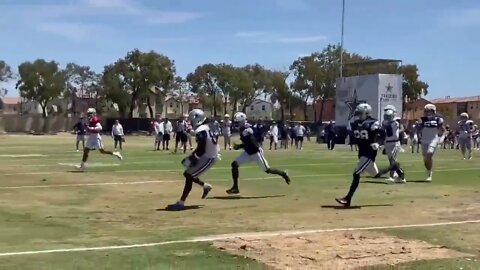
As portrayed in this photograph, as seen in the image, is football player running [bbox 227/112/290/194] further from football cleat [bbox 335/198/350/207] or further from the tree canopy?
the tree canopy

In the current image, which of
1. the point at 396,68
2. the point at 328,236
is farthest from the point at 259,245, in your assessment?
the point at 396,68

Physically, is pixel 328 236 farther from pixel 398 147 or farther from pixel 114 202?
pixel 398 147

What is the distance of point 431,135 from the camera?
2005cm

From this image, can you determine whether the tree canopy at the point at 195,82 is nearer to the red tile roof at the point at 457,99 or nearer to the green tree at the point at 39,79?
the green tree at the point at 39,79

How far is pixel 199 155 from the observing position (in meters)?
14.3

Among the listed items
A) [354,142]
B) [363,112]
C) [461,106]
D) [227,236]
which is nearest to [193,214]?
[227,236]

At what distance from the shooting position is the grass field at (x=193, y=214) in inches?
359

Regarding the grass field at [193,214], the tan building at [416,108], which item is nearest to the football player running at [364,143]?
the grass field at [193,214]

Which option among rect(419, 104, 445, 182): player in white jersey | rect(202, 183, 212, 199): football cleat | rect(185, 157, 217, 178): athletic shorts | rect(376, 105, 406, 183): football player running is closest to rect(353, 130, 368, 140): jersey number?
rect(185, 157, 217, 178): athletic shorts

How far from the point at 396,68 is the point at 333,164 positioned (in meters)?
61.6

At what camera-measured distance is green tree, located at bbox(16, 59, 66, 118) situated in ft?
354

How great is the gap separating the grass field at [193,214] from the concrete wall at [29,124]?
7776cm

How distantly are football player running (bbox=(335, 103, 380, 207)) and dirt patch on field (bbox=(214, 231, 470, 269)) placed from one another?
3736 mm

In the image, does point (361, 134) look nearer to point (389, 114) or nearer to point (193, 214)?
point (193, 214)
